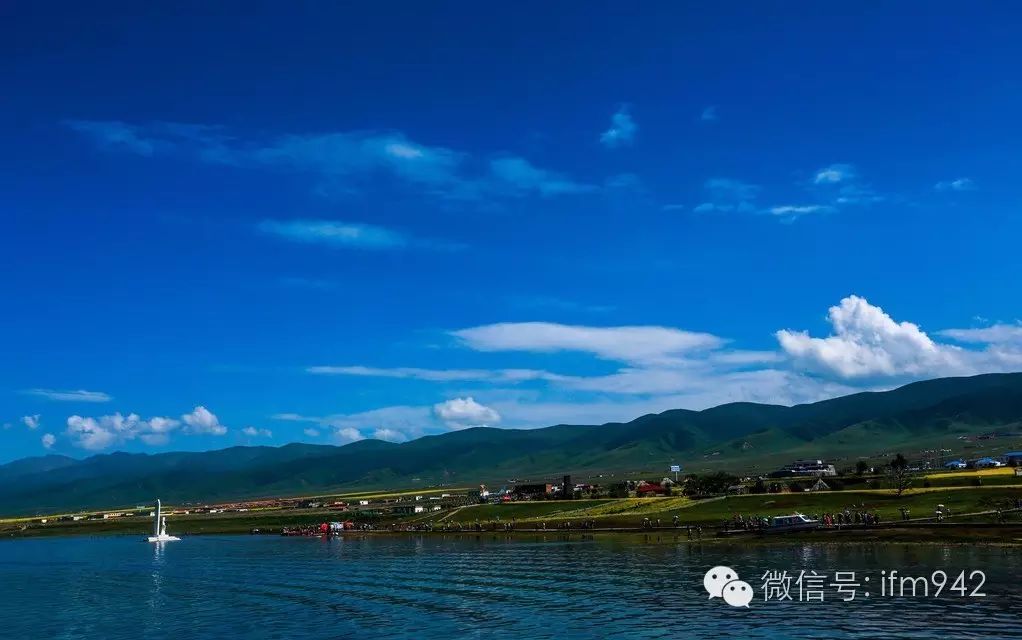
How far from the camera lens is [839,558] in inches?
3012

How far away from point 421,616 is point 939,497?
86.0 meters

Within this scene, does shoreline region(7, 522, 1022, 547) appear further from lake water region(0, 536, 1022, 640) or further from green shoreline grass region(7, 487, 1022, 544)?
lake water region(0, 536, 1022, 640)

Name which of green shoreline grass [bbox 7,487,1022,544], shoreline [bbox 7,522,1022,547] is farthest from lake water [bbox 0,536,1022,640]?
green shoreline grass [bbox 7,487,1022,544]

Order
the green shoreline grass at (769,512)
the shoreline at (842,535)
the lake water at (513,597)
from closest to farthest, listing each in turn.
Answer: the lake water at (513,597)
the shoreline at (842,535)
the green shoreline grass at (769,512)

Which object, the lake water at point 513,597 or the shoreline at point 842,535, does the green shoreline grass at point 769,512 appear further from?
the lake water at point 513,597

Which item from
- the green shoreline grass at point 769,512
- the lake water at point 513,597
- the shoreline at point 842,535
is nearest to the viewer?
the lake water at point 513,597

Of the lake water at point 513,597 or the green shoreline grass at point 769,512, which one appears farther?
the green shoreline grass at point 769,512

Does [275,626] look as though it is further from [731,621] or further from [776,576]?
A: [776,576]

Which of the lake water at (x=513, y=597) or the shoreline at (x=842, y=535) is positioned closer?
the lake water at (x=513, y=597)

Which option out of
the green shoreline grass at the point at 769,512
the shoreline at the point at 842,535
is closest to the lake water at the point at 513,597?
the shoreline at the point at 842,535

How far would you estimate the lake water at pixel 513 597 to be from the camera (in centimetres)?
5034

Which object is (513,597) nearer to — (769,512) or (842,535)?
(842,535)

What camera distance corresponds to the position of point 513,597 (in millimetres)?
66750

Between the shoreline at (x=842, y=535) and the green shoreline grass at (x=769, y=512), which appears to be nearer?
the shoreline at (x=842, y=535)
